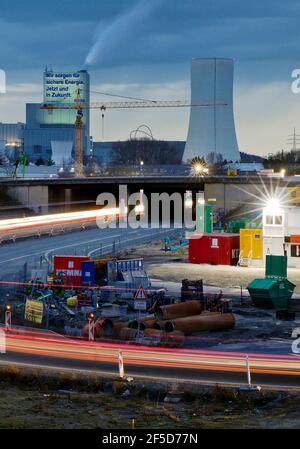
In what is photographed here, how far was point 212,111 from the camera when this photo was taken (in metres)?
128

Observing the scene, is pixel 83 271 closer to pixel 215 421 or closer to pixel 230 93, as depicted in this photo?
pixel 215 421

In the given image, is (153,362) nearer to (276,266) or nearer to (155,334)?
(155,334)

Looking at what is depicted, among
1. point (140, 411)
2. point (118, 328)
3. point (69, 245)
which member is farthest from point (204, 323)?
point (69, 245)

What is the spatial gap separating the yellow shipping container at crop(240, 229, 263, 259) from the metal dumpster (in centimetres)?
1628

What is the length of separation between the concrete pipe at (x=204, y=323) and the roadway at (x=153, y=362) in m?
3.88

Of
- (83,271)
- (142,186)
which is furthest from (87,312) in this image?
(142,186)

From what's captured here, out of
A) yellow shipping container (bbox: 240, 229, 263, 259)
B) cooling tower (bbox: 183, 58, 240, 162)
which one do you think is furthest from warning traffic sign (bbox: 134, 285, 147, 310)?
cooling tower (bbox: 183, 58, 240, 162)

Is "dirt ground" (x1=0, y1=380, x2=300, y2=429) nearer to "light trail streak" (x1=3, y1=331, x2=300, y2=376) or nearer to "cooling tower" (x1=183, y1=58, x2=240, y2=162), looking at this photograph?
"light trail streak" (x1=3, y1=331, x2=300, y2=376)

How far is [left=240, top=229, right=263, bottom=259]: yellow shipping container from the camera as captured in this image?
54.2 m

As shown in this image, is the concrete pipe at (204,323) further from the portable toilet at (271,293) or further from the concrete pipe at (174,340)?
the portable toilet at (271,293)

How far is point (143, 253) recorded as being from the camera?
62.1 meters

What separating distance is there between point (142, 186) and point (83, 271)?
226 feet

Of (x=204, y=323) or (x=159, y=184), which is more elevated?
(x=159, y=184)

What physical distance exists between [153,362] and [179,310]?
8719mm
